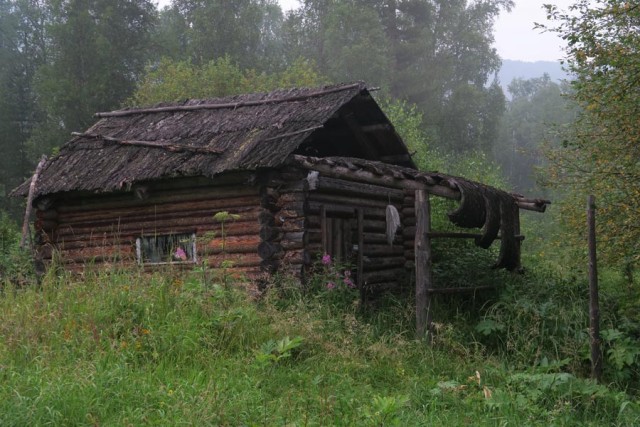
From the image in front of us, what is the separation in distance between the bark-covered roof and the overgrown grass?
114 inches

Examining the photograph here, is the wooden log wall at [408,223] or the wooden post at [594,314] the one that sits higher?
the wooden log wall at [408,223]

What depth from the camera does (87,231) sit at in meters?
11.8

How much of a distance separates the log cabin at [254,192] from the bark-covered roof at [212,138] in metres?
0.03

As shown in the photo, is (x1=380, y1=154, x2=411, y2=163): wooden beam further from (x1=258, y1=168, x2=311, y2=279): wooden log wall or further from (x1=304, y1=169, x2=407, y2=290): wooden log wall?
(x1=258, y1=168, x2=311, y2=279): wooden log wall

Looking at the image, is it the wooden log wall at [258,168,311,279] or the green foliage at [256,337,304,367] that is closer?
the green foliage at [256,337,304,367]

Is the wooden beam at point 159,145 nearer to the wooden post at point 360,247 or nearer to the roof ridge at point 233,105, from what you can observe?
the roof ridge at point 233,105

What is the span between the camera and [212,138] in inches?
435

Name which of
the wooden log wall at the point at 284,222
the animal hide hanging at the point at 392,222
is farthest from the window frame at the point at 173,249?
the animal hide hanging at the point at 392,222

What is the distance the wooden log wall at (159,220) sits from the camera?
10.2 metres

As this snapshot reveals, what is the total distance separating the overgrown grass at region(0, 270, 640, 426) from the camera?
488 cm

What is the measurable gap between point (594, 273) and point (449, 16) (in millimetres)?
34630

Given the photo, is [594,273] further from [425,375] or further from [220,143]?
[220,143]

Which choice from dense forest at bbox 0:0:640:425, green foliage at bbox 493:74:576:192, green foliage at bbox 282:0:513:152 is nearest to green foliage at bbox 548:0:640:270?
dense forest at bbox 0:0:640:425

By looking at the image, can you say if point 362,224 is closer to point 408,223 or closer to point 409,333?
point 408,223
